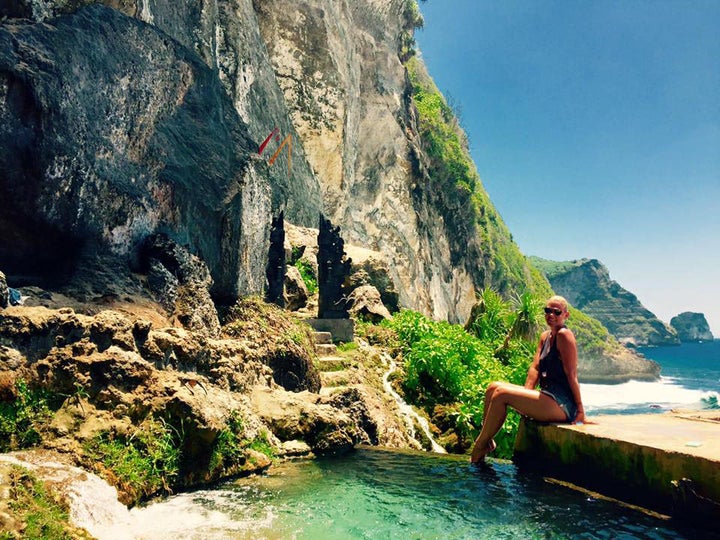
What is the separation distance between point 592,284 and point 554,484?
614 feet

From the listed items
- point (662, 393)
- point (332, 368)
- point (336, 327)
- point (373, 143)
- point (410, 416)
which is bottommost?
point (662, 393)

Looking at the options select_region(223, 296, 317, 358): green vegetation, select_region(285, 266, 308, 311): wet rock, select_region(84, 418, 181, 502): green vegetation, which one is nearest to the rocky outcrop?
select_region(285, 266, 308, 311): wet rock

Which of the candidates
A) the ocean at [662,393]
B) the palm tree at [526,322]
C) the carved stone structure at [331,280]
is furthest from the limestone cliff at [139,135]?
the ocean at [662,393]

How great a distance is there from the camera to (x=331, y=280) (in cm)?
1727

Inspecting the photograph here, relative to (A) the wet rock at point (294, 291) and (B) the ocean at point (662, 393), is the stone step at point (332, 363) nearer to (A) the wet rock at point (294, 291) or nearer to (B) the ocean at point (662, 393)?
(A) the wet rock at point (294, 291)

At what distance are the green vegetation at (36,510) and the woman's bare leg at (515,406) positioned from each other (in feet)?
14.0

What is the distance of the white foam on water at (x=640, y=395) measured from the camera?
5859 cm

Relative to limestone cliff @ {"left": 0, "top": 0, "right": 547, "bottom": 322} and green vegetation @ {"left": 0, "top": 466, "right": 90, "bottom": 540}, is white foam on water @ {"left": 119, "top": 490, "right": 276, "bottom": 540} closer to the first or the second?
green vegetation @ {"left": 0, "top": 466, "right": 90, "bottom": 540}

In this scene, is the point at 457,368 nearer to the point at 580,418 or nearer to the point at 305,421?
→ the point at 305,421

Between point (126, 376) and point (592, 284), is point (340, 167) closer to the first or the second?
point (126, 376)

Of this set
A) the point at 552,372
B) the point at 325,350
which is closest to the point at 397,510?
the point at 552,372

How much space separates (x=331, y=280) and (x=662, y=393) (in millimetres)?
70892

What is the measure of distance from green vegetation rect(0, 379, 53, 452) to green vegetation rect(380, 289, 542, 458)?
9.41 metres

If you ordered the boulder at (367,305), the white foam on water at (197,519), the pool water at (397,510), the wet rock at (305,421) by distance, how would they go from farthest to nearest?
the boulder at (367,305) < the wet rock at (305,421) < the pool water at (397,510) < the white foam on water at (197,519)
